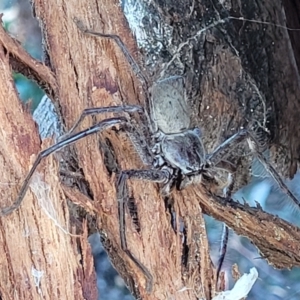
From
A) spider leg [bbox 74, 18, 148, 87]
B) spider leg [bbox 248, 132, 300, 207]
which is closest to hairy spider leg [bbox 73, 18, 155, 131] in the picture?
spider leg [bbox 74, 18, 148, 87]

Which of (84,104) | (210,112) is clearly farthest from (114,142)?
(210,112)

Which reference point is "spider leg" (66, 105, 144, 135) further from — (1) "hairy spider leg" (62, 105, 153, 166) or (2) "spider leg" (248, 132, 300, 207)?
(2) "spider leg" (248, 132, 300, 207)

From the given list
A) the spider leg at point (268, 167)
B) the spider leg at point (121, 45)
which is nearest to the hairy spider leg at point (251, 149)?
the spider leg at point (268, 167)

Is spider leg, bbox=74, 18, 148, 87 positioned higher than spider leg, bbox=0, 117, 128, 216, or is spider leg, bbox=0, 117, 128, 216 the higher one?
spider leg, bbox=74, 18, 148, 87

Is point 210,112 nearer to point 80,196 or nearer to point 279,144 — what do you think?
point 279,144

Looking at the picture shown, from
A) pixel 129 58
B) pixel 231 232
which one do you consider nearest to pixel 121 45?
pixel 129 58

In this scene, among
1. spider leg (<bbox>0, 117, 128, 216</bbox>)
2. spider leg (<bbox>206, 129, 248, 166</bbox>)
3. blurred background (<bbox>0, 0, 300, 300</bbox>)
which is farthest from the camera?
blurred background (<bbox>0, 0, 300, 300</bbox>)

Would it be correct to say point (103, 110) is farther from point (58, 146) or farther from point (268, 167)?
point (268, 167)
